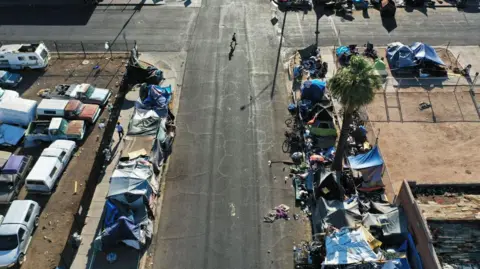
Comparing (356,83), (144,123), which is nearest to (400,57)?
(356,83)

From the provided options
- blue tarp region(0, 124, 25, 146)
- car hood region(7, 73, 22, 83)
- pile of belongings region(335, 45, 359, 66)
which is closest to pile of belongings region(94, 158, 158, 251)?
blue tarp region(0, 124, 25, 146)

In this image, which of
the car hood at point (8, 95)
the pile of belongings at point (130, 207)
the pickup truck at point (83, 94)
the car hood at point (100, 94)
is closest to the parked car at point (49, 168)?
the pile of belongings at point (130, 207)

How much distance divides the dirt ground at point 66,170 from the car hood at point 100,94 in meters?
1.18

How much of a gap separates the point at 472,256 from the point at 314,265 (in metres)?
10.2

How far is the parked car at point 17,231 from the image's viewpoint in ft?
95.6

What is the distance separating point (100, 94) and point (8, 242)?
58.7ft

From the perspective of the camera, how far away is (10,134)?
3847 centimetres

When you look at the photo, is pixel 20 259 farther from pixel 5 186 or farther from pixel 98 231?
pixel 5 186

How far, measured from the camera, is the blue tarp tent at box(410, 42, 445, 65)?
46.2 m

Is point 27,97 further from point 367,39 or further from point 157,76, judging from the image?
point 367,39

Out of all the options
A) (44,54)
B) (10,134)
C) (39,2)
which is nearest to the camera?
(10,134)

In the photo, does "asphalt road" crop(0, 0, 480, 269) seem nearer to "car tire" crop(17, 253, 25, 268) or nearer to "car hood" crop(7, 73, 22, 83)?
"car hood" crop(7, 73, 22, 83)

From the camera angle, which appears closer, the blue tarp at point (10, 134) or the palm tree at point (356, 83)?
the palm tree at point (356, 83)

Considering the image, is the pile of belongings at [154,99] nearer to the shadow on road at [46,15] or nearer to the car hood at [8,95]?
the car hood at [8,95]
